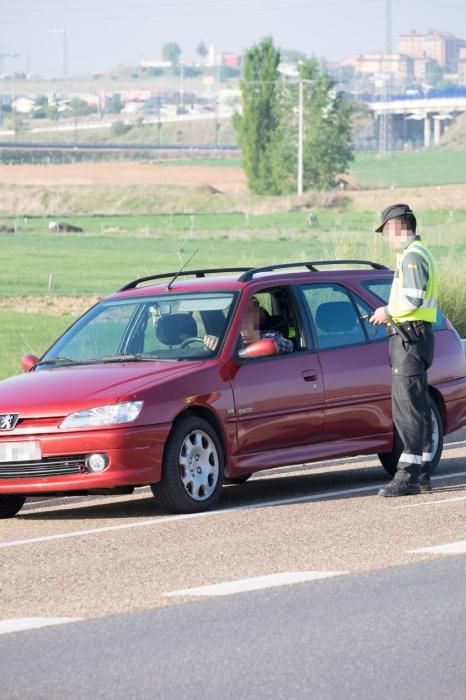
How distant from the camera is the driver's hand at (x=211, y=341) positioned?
11375mm

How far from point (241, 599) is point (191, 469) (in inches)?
125

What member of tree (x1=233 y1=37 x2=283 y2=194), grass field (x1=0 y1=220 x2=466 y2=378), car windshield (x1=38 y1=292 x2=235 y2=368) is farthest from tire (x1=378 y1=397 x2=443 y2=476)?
tree (x1=233 y1=37 x2=283 y2=194)

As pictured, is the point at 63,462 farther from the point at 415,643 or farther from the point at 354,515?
the point at 415,643

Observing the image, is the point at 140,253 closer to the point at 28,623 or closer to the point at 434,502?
the point at 434,502

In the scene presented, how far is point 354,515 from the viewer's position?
1039 cm

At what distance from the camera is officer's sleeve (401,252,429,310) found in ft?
37.2

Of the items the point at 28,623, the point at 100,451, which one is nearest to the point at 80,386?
the point at 100,451

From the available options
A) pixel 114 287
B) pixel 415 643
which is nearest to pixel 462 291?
pixel 415 643

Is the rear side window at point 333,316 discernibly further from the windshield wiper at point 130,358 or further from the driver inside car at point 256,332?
the windshield wiper at point 130,358

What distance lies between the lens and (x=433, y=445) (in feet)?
40.4

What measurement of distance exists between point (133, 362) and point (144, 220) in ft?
297

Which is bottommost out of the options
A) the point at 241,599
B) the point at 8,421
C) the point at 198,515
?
the point at 198,515

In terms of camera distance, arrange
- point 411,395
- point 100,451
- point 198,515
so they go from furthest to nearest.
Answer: point 411,395 < point 198,515 < point 100,451

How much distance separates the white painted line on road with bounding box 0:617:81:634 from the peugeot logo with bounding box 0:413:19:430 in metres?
3.44
